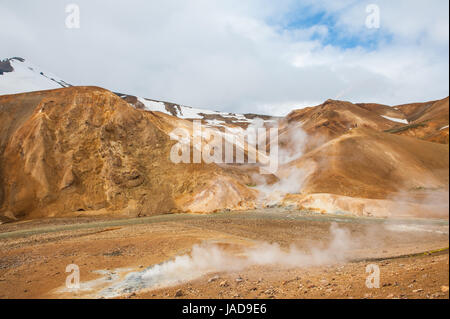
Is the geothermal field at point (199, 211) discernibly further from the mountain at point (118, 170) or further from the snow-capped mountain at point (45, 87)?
the snow-capped mountain at point (45, 87)

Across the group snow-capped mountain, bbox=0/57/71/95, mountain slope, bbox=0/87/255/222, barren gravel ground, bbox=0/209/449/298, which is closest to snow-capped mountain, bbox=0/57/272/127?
snow-capped mountain, bbox=0/57/71/95

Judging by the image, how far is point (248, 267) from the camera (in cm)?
847

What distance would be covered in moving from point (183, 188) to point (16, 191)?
14856 mm

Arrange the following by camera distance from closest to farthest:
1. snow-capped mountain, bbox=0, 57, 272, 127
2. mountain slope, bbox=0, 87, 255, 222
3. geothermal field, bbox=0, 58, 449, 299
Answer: geothermal field, bbox=0, 58, 449, 299 → mountain slope, bbox=0, 87, 255, 222 → snow-capped mountain, bbox=0, 57, 272, 127

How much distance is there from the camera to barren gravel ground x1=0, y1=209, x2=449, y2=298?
4.08 metres

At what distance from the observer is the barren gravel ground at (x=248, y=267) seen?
4.08 meters

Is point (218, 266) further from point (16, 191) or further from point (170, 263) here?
point (16, 191)

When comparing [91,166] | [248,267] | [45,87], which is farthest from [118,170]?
[45,87]

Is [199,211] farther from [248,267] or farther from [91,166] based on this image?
[248,267]

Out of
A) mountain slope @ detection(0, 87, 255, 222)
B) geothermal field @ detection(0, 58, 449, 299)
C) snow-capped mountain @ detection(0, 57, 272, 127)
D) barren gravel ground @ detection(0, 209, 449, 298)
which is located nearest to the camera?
barren gravel ground @ detection(0, 209, 449, 298)

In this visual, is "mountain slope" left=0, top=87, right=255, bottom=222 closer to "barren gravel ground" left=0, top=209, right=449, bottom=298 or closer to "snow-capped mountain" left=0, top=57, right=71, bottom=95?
"barren gravel ground" left=0, top=209, right=449, bottom=298

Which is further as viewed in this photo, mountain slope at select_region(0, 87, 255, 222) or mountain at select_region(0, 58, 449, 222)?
mountain slope at select_region(0, 87, 255, 222)

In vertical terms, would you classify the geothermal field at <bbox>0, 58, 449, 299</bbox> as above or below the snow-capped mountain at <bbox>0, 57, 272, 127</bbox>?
below

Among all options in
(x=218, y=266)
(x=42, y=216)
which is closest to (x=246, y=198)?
(x=42, y=216)
